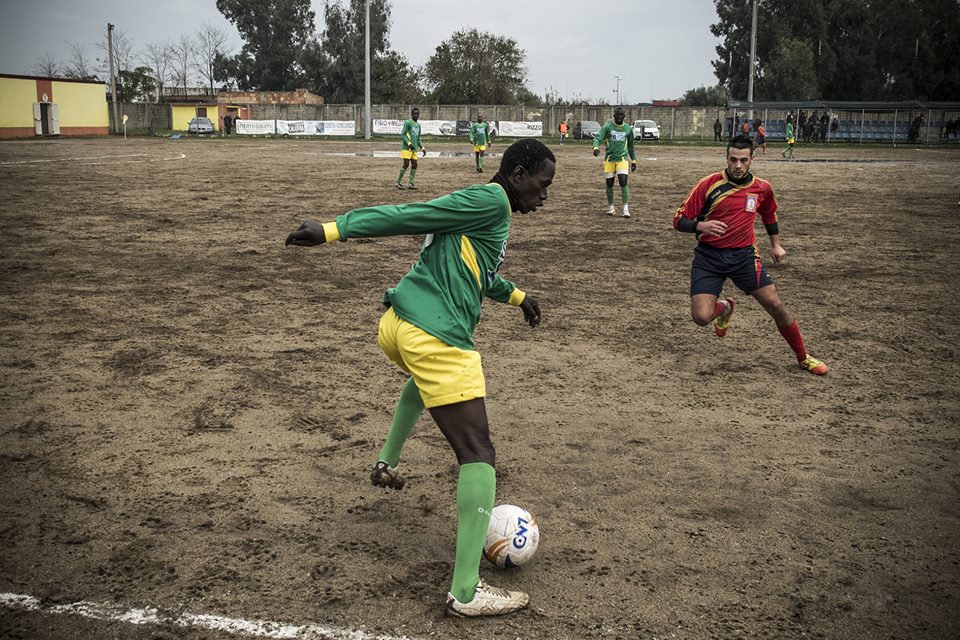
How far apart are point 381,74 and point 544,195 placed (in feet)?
266

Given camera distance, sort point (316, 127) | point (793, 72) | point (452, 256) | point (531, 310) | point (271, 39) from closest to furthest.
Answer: point (452, 256) → point (531, 310) → point (316, 127) → point (793, 72) → point (271, 39)

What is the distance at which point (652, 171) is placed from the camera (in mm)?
27406

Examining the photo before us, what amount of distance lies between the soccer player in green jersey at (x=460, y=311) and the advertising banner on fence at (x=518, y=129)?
58.8 metres

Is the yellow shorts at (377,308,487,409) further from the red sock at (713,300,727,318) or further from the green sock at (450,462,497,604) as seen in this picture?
the red sock at (713,300,727,318)

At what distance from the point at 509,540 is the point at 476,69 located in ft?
265

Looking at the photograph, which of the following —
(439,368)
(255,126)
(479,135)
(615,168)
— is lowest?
(439,368)

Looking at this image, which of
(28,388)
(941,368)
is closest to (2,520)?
(28,388)

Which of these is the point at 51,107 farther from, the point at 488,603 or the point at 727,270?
the point at 488,603

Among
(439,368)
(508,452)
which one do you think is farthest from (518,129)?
(439,368)

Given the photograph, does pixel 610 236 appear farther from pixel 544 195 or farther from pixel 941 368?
pixel 544 195

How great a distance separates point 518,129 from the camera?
202 ft

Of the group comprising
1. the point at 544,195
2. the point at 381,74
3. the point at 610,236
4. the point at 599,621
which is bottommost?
the point at 599,621

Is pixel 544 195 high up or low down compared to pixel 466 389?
up

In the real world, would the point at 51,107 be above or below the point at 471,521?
above
